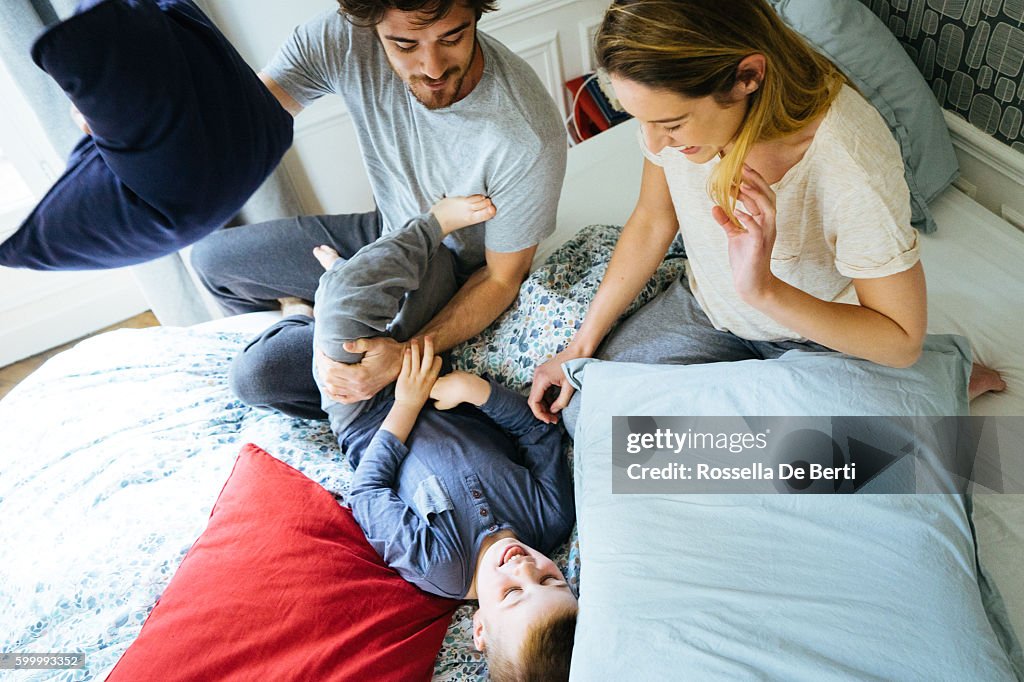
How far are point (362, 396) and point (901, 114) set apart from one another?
1.30 meters

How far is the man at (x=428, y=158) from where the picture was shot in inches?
50.1

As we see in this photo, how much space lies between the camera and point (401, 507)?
117 cm

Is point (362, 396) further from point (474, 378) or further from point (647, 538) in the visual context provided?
point (647, 538)

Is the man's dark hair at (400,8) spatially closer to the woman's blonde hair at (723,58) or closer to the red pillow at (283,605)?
the woman's blonde hair at (723,58)

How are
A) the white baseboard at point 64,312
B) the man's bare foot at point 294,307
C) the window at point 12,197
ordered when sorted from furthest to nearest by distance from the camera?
the white baseboard at point 64,312 < the window at point 12,197 < the man's bare foot at point 294,307

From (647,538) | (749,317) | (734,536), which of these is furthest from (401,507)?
(749,317)

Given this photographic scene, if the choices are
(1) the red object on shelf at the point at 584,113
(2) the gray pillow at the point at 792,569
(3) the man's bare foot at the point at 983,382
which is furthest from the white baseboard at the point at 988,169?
(1) the red object on shelf at the point at 584,113

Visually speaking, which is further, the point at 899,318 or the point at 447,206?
the point at 447,206

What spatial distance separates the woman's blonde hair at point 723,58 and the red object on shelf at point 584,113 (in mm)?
1441

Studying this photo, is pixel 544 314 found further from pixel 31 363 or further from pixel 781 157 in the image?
pixel 31 363

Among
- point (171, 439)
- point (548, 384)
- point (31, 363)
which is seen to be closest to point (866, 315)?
point (548, 384)

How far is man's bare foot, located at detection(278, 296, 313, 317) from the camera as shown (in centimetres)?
165

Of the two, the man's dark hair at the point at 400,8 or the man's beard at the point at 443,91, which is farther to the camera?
the man's beard at the point at 443,91

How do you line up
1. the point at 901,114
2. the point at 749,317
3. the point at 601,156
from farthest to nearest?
1. the point at 601,156
2. the point at 901,114
3. the point at 749,317
